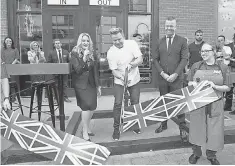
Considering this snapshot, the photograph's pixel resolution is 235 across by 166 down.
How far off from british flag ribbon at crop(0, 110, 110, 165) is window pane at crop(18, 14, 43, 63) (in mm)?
5668

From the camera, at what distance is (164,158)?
4078 millimetres

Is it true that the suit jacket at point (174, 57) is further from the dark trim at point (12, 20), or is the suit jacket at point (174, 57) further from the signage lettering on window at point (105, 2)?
the dark trim at point (12, 20)

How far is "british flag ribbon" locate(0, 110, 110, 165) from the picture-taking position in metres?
3.19

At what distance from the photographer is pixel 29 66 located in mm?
3982

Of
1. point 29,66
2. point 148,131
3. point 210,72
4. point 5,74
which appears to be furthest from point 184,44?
point 5,74

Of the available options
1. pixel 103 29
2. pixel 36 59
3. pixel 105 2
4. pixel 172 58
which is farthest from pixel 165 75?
pixel 105 2

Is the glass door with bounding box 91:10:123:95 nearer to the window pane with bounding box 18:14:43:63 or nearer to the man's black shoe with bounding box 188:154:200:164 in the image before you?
the window pane with bounding box 18:14:43:63

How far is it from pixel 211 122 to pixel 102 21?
5.93 metres

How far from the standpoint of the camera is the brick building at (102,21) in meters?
8.45

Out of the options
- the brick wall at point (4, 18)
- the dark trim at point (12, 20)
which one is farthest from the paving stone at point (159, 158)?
the brick wall at point (4, 18)

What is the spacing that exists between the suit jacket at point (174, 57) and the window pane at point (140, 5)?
4.58 meters

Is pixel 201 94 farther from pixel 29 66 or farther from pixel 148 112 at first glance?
pixel 29 66

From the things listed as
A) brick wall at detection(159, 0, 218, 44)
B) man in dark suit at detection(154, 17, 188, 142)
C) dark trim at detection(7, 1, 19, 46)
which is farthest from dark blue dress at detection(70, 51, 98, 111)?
brick wall at detection(159, 0, 218, 44)

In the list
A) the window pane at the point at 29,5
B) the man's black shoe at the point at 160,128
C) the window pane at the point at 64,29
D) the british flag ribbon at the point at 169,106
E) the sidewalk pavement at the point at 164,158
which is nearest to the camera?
the british flag ribbon at the point at 169,106
